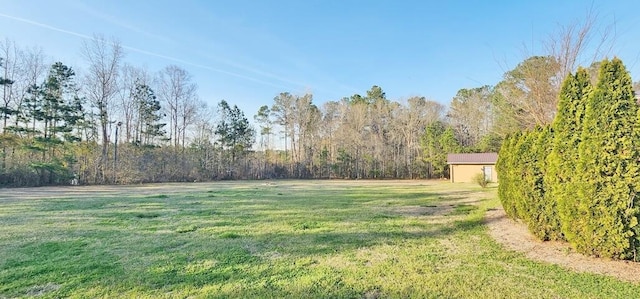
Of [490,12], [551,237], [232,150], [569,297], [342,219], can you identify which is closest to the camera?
[569,297]

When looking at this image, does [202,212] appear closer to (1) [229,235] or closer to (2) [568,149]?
(1) [229,235]

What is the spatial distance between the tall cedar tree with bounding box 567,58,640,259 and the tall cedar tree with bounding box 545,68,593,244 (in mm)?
113

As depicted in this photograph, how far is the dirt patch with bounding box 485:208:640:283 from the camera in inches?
121

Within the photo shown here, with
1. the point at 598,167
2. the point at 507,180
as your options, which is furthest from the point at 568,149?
the point at 507,180

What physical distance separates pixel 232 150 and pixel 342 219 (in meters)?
28.2

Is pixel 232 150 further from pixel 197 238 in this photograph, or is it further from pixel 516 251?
pixel 516 251

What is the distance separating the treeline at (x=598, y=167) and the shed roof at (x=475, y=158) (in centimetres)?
2168

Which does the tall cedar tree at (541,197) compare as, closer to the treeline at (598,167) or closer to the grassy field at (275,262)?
the treeline at (598,167)

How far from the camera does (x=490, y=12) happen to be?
1077 centimetres

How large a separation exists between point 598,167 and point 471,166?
22876 millimetres

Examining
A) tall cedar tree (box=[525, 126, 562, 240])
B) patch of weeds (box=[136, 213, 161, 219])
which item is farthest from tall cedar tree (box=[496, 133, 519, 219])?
patch of weeds (box=[136, 213, 161, 219])

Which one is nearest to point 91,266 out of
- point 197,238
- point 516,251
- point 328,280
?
point 197,238

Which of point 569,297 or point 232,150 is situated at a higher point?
point 232,150

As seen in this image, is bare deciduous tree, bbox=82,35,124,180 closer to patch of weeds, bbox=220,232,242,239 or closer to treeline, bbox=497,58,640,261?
A: patch of weeds, bbox=220,232,242,239
